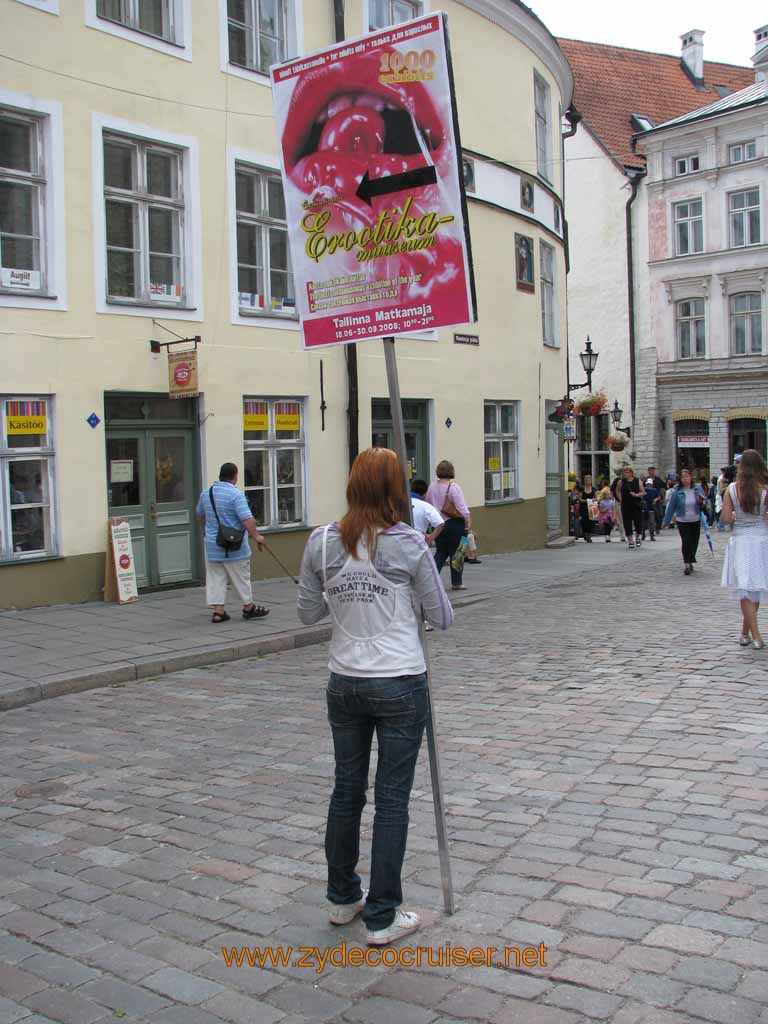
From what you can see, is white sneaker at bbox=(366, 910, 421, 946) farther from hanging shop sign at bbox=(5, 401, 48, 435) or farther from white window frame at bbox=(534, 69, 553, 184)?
white window frame at bbox=(534, 69, 553, 184)

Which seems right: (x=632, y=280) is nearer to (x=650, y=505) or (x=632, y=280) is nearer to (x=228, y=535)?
(x=650, y=505)

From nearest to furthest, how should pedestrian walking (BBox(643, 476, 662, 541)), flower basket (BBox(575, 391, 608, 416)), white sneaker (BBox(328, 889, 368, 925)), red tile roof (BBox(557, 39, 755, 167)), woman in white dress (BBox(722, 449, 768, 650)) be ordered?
white sneaker (BBox(328, 889, 368, 925))
woman in white dress (BBox(722, 449, 768, 650))
pedestrian walking (BBox(643, 476, 662, 541))
flower basket (BBox(575, 391, 608, 416))
red tile roof (BBox(557, 39, 755, 167))

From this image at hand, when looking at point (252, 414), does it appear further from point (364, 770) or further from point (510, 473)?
point (364, 770)

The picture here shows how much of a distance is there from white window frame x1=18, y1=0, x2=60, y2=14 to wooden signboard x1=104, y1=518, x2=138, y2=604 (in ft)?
20.0

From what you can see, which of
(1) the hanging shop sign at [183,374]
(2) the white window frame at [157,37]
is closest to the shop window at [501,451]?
(1) the hanging shop sign at [183,374]

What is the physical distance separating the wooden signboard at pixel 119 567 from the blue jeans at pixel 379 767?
31.7ft

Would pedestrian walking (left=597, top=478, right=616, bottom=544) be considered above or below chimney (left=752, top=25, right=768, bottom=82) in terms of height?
below

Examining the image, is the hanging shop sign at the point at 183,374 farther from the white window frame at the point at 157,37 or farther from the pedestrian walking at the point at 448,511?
the white window frame at the point at 157,37

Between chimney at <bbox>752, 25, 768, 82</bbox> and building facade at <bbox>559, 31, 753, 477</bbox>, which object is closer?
chimney at <bbox>752, 25, 768, 82</bbox>

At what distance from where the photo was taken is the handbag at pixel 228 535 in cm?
1146

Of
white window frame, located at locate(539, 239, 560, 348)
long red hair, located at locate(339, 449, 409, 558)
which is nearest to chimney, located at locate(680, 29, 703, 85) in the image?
white window frame, located at locate(539, 239, 560, 348)

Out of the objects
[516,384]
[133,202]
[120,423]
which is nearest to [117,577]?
[120,423]

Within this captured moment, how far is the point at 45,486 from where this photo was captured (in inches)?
507

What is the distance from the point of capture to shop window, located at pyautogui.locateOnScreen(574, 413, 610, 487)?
4319cm
